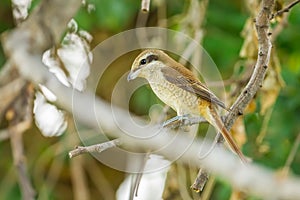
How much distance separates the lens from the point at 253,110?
256cm

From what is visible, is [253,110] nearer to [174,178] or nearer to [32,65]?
[174,178]

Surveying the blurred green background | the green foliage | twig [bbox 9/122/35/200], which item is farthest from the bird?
the green foliage

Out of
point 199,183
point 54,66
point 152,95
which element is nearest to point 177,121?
point 199,183

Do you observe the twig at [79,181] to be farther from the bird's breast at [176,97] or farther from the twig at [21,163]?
the bird's breast at [176,97]

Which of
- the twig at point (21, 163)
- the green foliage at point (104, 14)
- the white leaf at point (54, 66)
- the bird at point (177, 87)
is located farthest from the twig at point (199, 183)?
the green foliage at point (104, 14)

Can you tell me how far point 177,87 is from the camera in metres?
2.04

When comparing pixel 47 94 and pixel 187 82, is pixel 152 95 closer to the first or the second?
pixel 47 94

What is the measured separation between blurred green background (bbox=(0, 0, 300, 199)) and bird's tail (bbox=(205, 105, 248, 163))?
24.8 inches

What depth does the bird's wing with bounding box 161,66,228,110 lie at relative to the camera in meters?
2.02

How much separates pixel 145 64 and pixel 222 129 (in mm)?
291

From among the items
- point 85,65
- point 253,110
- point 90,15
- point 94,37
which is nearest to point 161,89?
point 253,110

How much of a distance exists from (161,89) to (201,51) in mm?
1038

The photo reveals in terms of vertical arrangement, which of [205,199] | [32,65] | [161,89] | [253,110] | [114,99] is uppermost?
[161,89]

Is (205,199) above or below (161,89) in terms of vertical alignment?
below
